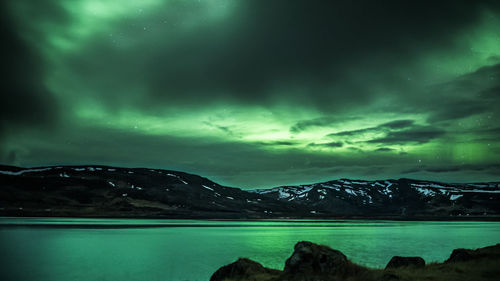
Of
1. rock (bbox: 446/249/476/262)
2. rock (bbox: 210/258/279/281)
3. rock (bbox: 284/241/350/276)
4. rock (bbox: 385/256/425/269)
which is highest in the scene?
rock (bbox: 284/241/350/276)

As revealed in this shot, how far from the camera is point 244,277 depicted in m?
28.1

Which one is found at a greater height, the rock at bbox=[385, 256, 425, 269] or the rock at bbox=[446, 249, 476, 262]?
the rock at bbox=[446, 249, 476, 262]

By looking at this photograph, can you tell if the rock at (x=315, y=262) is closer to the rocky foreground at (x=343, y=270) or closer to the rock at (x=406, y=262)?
the rocky foreground at (x=343, y=270)

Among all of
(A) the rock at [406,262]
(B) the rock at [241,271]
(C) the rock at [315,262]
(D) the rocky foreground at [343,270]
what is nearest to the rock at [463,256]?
(D) the rocky foreground at [343,270]

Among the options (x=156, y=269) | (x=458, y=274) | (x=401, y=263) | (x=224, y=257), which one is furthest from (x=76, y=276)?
(x=458, y=274)

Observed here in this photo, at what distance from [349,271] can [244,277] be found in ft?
29.1

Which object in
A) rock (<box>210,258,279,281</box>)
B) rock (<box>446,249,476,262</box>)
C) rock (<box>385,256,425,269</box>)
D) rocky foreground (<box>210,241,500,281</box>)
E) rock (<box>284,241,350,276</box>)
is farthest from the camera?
rock (<box>385,256,425,269</box>)

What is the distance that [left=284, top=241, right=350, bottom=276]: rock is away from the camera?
890 inches

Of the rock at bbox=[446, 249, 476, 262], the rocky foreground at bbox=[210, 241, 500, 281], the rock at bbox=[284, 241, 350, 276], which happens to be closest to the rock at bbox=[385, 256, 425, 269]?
the rocky foreground at bbox=[210, 241, 500, 281]

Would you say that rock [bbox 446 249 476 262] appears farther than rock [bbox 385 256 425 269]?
No

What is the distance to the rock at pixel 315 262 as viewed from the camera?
22.6 metres

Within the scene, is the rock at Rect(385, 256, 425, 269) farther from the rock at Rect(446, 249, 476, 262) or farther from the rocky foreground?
the rock at Rect(446, 249, 476, 262)

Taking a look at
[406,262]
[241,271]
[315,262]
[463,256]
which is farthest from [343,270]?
[463,256]

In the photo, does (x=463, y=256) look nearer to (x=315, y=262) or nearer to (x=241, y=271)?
(x=315, y=262)
